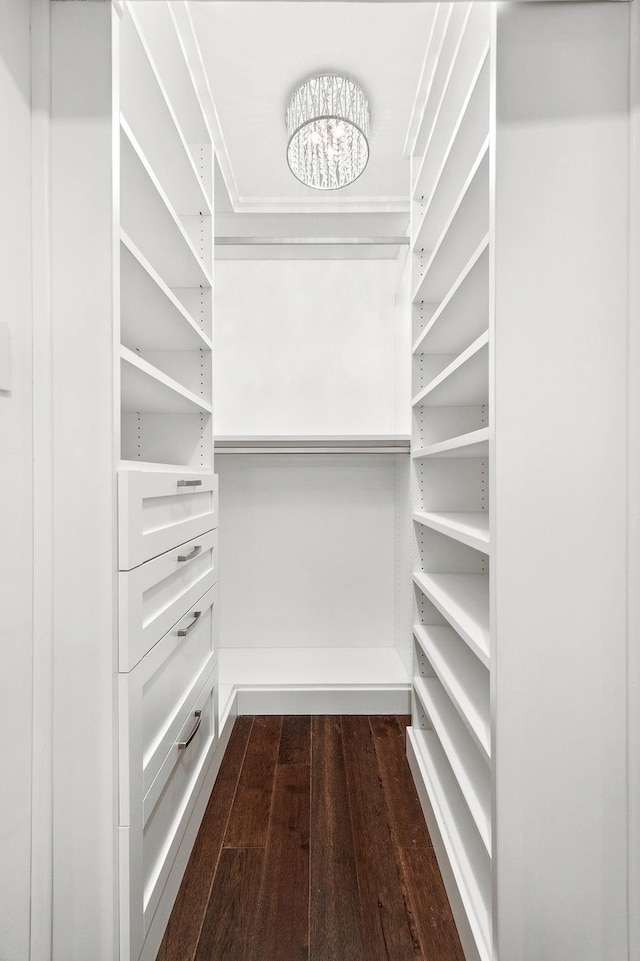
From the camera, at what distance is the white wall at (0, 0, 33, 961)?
78cm

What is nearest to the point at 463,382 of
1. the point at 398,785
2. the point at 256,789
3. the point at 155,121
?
the point at 155,121

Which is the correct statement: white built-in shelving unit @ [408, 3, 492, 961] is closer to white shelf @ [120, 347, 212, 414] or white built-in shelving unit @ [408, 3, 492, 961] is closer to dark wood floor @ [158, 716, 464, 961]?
dark wood floor @ [158, 716, 464, 961]

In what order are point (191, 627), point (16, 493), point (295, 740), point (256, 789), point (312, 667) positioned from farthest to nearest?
1. point (312, 667)
2. point (295, 740)
3. point (256, 789)
4. point (191, 627)
5. point (16, 493)

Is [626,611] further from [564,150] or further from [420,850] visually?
[420,850]

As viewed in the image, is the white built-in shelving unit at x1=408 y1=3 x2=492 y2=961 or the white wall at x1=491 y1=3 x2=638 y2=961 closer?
the white wall at x1=491 y1=3 x2=638 y2=961

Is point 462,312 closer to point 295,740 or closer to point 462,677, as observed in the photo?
point 462,677

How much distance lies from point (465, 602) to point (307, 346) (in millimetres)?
1513

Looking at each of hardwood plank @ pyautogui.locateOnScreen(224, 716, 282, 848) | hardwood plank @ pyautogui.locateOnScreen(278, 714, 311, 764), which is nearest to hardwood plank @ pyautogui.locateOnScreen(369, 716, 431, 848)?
hardwood plank @ pyautogui.locateOnScreen(278, 714, 311, 764)

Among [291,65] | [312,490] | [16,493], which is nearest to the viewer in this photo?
[16,493]

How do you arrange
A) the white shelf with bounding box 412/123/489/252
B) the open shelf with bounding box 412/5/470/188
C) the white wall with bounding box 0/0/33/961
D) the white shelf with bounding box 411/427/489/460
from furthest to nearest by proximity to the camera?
the white shelf with bounding box 412/123/489/252, the open shelf with bounding box 412/5/470/188, the white shelf with bounding box 411/427/489/460, the white wall with bounding box 0/0/33/961

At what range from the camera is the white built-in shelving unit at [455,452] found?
40.8 inches

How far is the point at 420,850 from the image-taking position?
129 centimetres

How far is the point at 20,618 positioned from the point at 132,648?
0.19 m

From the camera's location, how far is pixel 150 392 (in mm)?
1296
